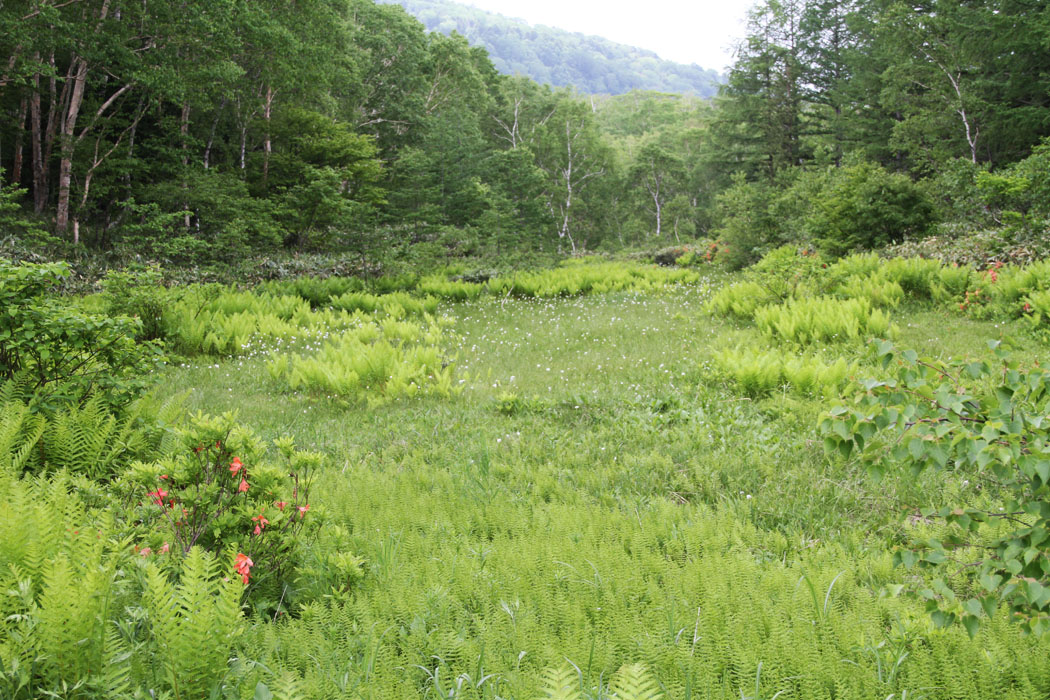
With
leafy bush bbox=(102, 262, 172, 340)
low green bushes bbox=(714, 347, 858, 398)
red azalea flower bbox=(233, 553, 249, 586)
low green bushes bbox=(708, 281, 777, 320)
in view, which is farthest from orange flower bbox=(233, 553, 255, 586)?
low green bushes bbox=(708, 281, 777, 320)

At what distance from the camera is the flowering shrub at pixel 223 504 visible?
247 cm

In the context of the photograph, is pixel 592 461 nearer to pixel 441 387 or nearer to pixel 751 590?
→ pixel 751 590

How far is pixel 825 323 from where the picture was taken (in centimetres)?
719

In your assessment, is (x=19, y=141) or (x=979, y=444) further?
(x=19, y=141)

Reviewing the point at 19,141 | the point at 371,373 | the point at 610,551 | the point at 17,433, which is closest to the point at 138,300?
the point at 371,373

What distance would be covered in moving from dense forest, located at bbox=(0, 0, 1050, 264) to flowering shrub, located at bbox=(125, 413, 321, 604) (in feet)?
33.2

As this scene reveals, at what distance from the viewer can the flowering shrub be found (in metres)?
2.47

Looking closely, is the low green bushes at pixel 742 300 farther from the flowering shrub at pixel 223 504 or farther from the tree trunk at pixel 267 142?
the tree trunk at pixel 267 142

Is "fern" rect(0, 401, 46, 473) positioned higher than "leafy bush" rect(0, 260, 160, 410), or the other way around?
"leafy bush" rect(0, 260, 160, 410)

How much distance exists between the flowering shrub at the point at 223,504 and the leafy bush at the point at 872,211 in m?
13.4

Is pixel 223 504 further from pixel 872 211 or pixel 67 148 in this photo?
pixel 67 148

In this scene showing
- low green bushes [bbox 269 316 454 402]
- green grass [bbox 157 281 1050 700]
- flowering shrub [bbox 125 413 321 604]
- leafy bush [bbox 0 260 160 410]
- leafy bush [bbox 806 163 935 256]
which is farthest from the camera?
leafy bush [bbox 806 163 935 256]

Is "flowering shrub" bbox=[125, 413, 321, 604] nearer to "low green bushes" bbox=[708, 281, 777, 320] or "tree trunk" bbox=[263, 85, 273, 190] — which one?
"low green bushes" bbox=[708, 281, 777, 320]

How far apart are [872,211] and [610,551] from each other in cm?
1255
